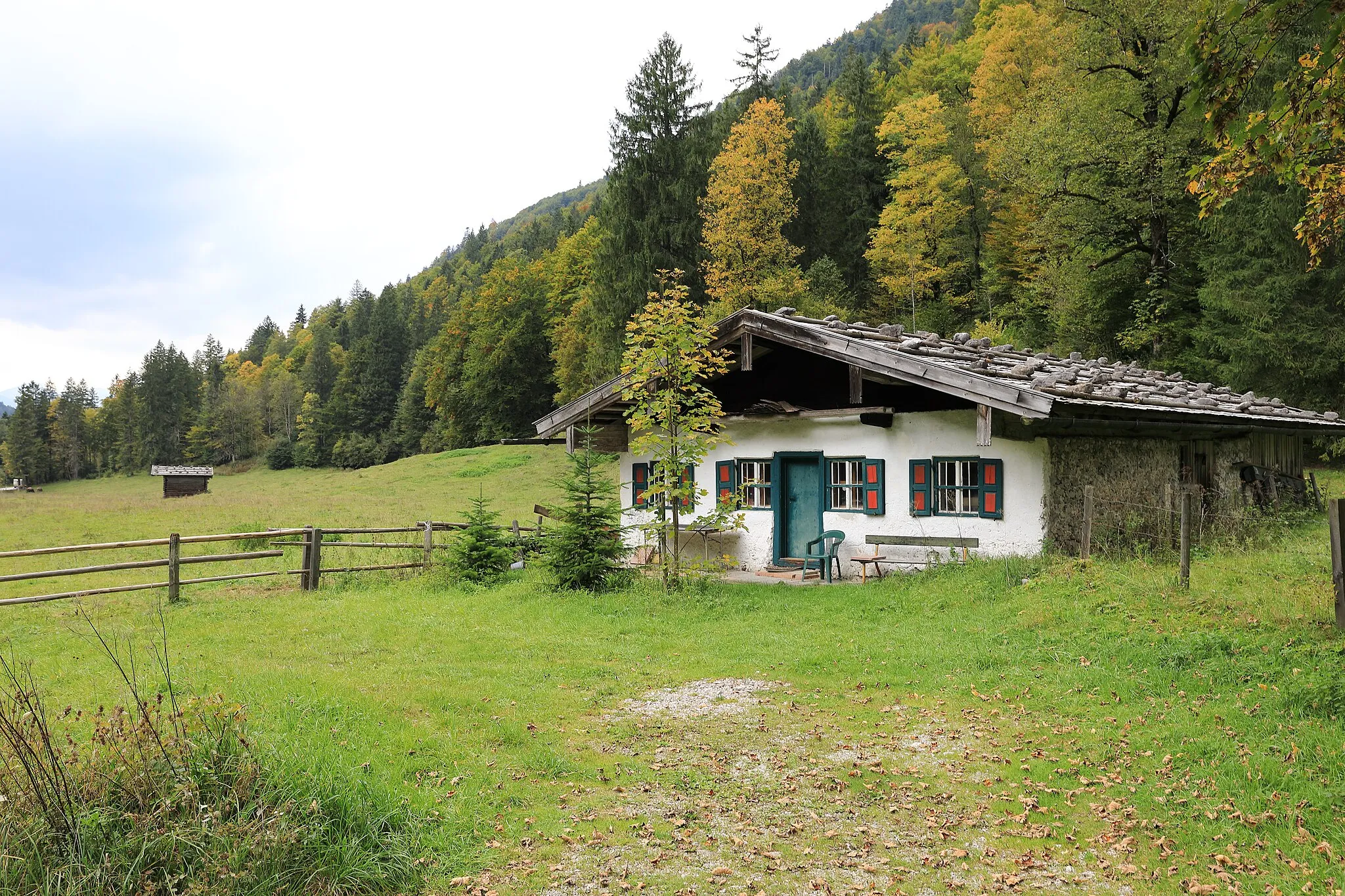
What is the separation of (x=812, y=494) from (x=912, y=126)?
28.9 metres

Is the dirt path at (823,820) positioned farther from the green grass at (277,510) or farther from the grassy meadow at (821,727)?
the green grass at (277,510)

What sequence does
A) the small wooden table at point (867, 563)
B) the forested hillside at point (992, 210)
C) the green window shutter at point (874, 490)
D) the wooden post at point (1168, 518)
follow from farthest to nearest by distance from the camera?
1. the green window shutter at point (874, 490)
2. the wooden post at point (1168, 518)
3. the small wooden table at point (867, 563)
4. the forested hillside at point (992, 210)

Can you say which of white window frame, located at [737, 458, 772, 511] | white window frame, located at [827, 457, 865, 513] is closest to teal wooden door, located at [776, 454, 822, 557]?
white window frame, located at [827, 457, 865, 513]

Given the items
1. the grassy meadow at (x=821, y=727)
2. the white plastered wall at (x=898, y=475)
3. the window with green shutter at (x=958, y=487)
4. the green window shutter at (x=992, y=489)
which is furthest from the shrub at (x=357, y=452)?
the green window shutter at (x=992, y=489)

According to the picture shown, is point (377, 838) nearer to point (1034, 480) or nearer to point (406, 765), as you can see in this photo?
point (406, 765)

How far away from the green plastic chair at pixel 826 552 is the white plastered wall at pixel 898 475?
19 centimetres

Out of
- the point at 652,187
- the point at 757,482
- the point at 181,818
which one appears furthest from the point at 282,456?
the point at 181,818

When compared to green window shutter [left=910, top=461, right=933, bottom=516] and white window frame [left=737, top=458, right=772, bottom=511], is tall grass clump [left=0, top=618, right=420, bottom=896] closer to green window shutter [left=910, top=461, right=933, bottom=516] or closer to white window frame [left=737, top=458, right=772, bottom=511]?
green window shutter [left=910, top=461, right=933, bottom=516]

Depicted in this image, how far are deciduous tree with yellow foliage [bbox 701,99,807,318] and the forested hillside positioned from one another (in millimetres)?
124

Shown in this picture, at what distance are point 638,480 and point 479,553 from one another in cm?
426

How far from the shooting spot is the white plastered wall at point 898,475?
13.4 meters

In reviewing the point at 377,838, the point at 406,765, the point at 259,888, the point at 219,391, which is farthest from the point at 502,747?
the point at 219,391

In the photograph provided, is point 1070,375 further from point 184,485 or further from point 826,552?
point 184,485

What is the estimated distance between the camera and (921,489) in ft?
47.0
